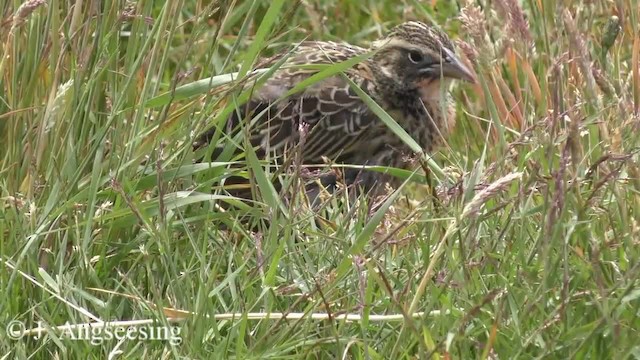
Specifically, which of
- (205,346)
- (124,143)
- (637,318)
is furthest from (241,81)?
(637,318)

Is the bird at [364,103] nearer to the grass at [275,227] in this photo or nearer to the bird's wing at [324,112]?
the bird's wing at [324,112]

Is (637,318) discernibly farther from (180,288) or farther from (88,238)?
(88,238)

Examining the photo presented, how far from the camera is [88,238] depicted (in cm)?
329

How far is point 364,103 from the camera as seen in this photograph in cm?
491

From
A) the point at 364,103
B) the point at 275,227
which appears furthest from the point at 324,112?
the point at 275,227

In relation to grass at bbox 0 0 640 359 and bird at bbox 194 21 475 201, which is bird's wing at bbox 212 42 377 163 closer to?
bird at bbox 194 21 475 201

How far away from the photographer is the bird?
4824 millimetres

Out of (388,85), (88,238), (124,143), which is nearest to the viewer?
(88,238)

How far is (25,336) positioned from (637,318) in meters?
1.23

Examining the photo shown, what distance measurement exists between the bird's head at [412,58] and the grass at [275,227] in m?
1.11

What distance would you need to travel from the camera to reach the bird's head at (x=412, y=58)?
5.23m

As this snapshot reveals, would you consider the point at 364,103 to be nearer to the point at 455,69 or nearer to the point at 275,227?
the point at 455,69

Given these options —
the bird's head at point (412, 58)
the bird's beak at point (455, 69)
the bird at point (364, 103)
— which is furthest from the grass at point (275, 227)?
the bird's head at point (412, 58)

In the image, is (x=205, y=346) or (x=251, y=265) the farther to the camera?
(x=251, y=265)
